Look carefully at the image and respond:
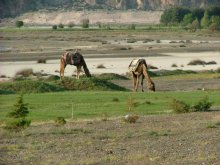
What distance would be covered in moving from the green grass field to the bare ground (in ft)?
9.00

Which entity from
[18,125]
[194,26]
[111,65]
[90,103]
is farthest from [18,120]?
[194,26]

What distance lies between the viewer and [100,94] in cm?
3394

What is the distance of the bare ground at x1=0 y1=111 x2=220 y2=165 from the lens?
1652cm

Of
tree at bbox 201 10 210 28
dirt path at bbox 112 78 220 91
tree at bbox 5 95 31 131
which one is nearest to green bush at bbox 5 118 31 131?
tree at bbox 5 95 31 131

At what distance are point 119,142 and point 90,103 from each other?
11122 mm

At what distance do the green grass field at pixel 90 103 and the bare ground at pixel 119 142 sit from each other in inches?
108

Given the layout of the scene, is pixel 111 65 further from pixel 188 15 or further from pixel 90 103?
pixel 188 15

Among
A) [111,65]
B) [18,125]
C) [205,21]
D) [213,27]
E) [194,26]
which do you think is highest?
[18,125]

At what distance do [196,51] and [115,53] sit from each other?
11.3 meters

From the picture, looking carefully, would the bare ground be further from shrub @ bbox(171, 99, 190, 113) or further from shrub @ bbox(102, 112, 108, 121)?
shrub @ bbox(171, 99, 190, 113)

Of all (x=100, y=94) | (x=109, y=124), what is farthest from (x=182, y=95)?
(x=109, y=124)

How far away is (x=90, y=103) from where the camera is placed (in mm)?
30359

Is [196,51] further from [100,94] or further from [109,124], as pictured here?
[109,124]


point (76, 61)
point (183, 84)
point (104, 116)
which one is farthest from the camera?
point (183, 84)
